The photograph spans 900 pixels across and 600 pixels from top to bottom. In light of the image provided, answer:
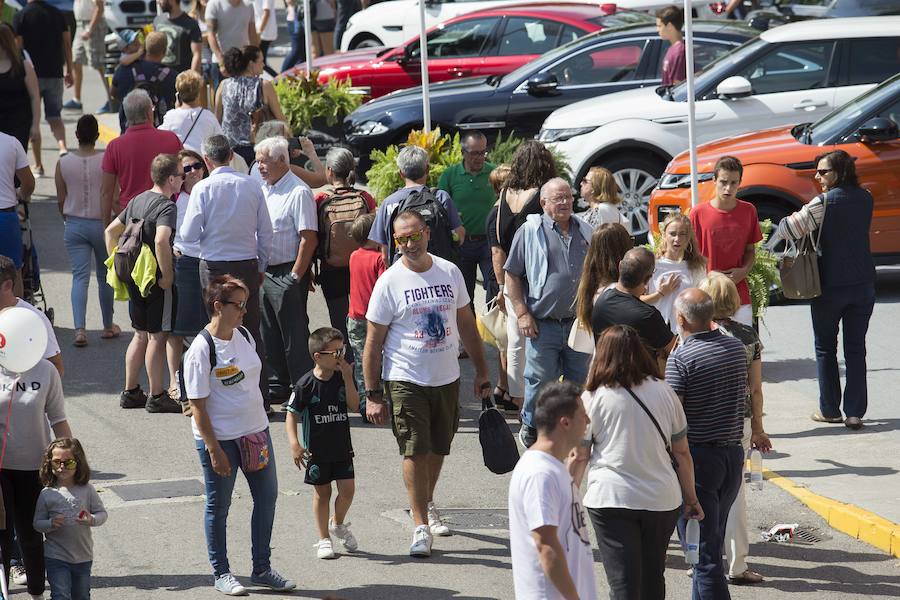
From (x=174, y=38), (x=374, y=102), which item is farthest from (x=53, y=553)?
(x=174, y=38)

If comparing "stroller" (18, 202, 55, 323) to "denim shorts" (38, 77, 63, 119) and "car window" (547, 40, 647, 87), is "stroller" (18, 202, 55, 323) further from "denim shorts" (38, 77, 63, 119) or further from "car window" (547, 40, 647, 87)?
"car window" (547, 40, 647, 87)

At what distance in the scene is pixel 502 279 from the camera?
1025 centimetres

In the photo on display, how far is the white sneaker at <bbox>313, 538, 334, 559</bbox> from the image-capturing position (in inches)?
307

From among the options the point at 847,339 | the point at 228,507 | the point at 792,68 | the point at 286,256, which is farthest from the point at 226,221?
the point at 792,68

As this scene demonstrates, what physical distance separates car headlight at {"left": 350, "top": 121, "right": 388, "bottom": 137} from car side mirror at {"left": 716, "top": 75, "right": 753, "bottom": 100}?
4.14 meters

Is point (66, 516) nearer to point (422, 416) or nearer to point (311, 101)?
point (422, 416)

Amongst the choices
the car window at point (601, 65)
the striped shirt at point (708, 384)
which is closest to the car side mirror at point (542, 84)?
the car window at point (601, 65)

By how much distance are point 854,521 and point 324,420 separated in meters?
3.06

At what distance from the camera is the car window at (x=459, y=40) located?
18.9 metres

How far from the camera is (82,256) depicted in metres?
12.1

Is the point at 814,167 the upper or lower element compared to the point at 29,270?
upper

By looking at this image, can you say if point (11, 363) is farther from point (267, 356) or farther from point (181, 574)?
point (267, 356)

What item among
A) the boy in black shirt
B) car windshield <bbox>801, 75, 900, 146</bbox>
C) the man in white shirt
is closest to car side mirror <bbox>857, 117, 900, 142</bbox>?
car windshield <bbox>801, 75, 900, 146</bbox>

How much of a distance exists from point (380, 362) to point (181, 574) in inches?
60.3
